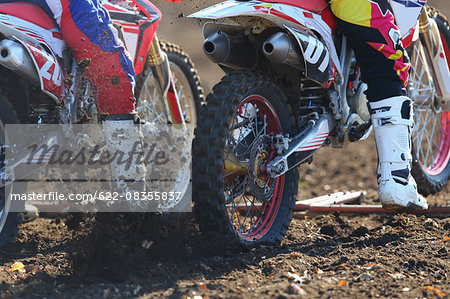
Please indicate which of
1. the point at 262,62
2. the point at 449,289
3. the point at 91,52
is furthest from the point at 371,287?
the point at 91,52

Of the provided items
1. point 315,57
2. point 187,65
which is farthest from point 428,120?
point 315,57

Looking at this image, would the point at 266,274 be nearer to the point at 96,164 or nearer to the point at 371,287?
the point at 371,287

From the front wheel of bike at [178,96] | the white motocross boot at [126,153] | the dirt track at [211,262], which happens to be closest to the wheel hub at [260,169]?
the dirt track at [211,262]

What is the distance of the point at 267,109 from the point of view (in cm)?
400

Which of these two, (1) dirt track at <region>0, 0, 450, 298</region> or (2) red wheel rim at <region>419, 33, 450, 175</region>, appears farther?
(2) red wheel rim at <region>419, 33, 450, 175</region>

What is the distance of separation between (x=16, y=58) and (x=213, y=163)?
1.16m

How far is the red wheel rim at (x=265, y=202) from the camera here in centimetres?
389

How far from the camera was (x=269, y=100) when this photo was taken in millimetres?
3965

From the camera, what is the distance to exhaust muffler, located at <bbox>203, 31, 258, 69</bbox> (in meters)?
3.92

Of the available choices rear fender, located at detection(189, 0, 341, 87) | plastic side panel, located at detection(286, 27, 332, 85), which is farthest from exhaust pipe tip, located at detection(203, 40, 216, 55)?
plastic side panel, located at detection(286, 27, 332, 85)

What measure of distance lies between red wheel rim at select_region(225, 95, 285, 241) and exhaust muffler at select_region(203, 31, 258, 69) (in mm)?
291

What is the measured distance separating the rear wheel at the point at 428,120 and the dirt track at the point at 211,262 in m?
0.97

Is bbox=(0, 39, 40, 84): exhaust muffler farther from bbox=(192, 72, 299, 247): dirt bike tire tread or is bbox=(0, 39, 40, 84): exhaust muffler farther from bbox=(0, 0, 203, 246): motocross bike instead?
bbox=(192, 72, 299, 247): dirt bike tire tread

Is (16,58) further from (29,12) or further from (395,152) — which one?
(395,152)
